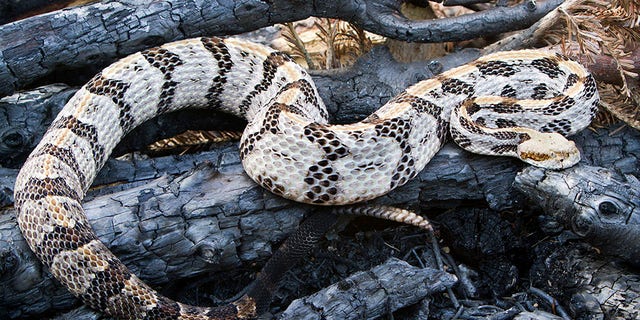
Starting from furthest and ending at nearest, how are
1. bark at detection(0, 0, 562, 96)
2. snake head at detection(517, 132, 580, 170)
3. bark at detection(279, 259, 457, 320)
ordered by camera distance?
bark at detection(0, 0, 562, 96) < snake head at detection(517, 132, 580, 170) < bark at detection(279, 259, 457, 320)

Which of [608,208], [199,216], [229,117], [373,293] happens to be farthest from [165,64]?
[608,208]

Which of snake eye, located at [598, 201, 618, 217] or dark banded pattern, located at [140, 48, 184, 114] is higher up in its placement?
dark banded pattern, located at [140, 48, 184, 114]

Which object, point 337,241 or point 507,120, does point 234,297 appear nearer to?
point 337,241

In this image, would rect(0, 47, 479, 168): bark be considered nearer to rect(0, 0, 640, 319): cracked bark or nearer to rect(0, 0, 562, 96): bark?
rect(0, 0, 640, 319): cracked bark

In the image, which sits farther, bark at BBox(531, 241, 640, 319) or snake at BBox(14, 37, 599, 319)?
bark at BBox(531, 241, 640, 319)

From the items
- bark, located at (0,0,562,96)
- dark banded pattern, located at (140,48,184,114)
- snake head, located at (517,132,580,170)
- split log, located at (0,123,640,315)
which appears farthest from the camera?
dark banded pattern, located at (140,48,184,114)

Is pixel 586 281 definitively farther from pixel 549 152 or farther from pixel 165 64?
pixel 165 64

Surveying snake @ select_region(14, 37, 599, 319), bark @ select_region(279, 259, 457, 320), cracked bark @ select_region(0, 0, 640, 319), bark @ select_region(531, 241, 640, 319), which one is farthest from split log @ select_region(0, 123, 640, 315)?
bark @ select_region(279, 259, 457, 320)

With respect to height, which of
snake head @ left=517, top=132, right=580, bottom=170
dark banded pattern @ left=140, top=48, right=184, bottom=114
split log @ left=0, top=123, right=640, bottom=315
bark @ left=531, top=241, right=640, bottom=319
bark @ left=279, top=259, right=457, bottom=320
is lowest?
bark @ left=531, top=241, right=640, bottom=319
